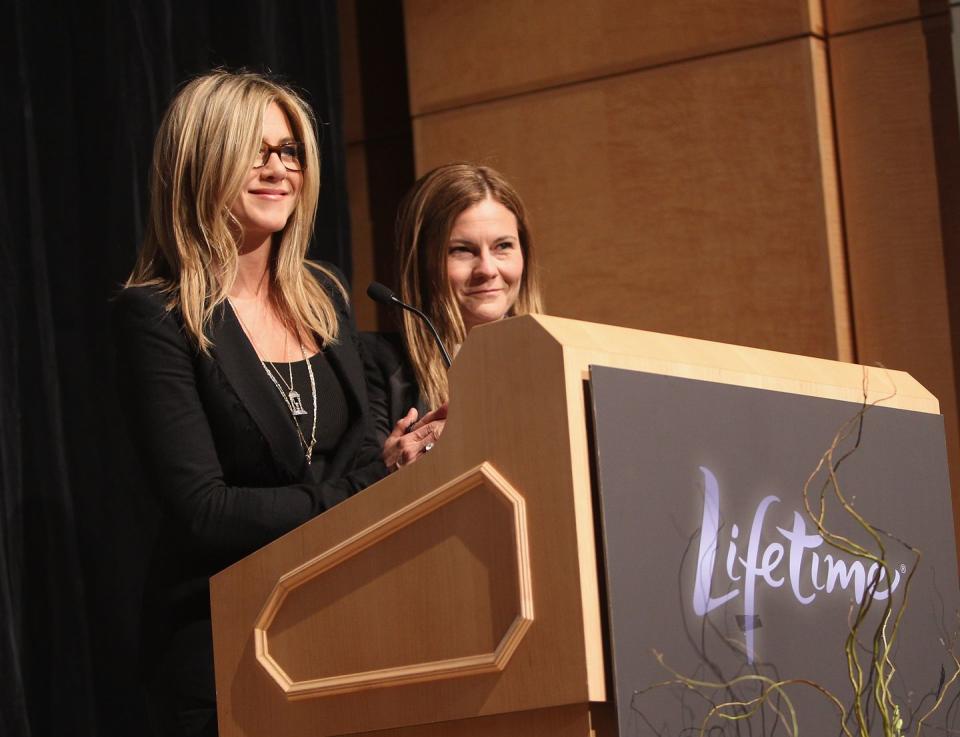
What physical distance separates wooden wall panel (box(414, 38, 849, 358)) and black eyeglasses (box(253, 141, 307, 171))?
149cm

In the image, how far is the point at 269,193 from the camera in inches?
89.7

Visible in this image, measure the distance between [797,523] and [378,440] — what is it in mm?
1010

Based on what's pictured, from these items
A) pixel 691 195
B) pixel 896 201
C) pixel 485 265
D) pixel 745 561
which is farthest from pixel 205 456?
pixel 896 201

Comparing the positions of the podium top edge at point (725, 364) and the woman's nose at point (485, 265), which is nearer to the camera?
the podium top edge at point (725, 364)

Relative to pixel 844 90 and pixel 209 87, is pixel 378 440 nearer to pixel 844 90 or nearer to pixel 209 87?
pixel 209 87

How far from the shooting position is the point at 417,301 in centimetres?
279

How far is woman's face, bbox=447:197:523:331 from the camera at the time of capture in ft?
8.99

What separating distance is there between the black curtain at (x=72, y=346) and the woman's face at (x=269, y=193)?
927mm

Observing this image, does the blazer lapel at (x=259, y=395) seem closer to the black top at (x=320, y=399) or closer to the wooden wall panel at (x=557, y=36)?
the black top at (x=320, y=399)

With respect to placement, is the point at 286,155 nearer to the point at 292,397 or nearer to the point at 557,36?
the point at 292,397

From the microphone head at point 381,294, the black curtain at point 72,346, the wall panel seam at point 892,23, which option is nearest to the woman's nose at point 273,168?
the microphone head at point 381,294

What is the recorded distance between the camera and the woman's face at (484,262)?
8.99 feet

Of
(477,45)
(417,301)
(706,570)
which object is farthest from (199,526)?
(477,45)

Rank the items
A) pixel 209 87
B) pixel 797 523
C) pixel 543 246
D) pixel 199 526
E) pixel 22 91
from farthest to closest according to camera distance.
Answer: pixel 543 246, pixel 22 91, pixel 209 87, pixel 199 526, pixel 797 523
